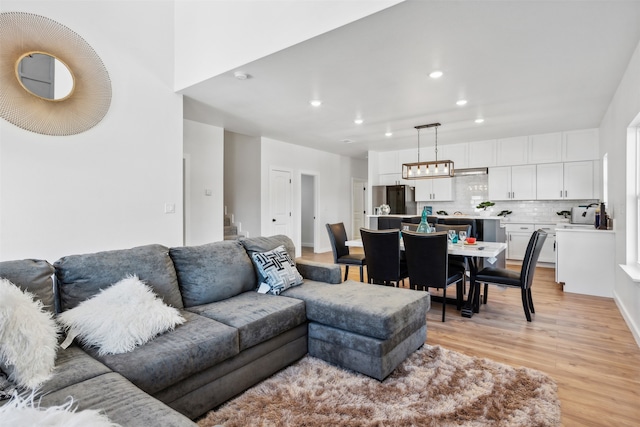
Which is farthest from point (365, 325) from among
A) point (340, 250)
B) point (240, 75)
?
point (240, 75)

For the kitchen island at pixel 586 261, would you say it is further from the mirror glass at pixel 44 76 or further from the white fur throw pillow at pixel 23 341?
the mirror glass at pixel 44 76

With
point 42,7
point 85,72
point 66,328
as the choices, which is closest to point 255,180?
point 85,72

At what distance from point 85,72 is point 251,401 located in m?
3.51

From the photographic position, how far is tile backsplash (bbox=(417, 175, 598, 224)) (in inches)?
253

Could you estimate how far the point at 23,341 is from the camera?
136 cm

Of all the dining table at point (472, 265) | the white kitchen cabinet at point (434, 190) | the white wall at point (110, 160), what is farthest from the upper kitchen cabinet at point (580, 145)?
the white wall at point (110, 160)

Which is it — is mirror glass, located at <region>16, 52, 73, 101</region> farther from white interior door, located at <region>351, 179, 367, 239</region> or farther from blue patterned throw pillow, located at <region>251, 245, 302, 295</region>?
white interior door, located at <region>351, 179, 367, 239</region>

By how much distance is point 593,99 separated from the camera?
13.8 feet

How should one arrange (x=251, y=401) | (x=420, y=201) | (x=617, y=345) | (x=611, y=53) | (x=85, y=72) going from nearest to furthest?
(x=251, y=401)
(x=617, y=345)
(x=611, y=53)
(x=85, y=72)
(x=420, y=201)

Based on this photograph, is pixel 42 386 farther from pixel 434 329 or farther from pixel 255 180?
pixel 255 180

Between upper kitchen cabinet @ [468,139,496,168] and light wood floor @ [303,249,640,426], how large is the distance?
10.7 feet

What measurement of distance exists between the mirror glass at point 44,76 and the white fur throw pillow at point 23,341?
7.97ft

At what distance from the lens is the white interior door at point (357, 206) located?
9273 millimetres

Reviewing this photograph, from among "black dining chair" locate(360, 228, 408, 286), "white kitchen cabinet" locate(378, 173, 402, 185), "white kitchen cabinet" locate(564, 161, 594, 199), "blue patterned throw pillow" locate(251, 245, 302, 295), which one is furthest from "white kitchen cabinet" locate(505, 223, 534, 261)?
"blue patterned throw pillow" locate(251, 245, 302, 295)
